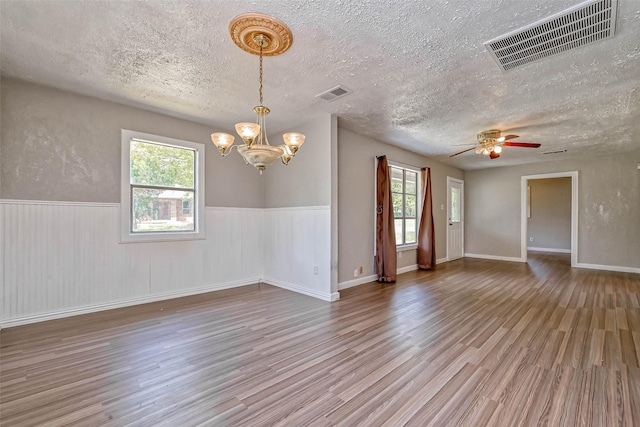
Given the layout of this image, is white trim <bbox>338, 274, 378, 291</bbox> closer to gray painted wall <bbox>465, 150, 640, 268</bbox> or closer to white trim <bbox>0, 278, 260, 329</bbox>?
white trim <bbox>0, 278, 260, 329</bbox>

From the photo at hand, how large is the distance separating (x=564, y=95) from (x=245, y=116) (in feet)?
13.4

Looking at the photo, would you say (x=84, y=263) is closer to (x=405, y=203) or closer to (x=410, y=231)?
(x=405, y=203)

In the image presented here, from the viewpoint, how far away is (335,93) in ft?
10.9

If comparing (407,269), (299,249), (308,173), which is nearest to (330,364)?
(299,249)

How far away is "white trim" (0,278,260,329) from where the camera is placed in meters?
3.05

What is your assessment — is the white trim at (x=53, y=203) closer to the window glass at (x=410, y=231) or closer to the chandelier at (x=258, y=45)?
the chandelier at (x=258, y=45)

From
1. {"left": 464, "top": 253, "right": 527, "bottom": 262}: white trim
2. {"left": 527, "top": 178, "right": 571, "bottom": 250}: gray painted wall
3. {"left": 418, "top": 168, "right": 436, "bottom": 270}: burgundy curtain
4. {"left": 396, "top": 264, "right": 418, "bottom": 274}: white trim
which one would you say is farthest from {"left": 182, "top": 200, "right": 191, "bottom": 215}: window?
{"left": 527, "top": 178, "right": 571, "bottom": 250}: gray painted wall

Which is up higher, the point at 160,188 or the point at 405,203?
the point at 160,188

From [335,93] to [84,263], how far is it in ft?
12.0

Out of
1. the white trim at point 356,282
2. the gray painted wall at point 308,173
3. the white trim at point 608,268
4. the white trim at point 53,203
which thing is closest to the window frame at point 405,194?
the white trim at point 356,282

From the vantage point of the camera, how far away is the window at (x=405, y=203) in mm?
6023

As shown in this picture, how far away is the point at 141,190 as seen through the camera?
3895 millimetres

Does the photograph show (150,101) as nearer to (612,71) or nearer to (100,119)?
(100,119)

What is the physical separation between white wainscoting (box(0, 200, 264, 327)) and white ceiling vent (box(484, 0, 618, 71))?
417cm
